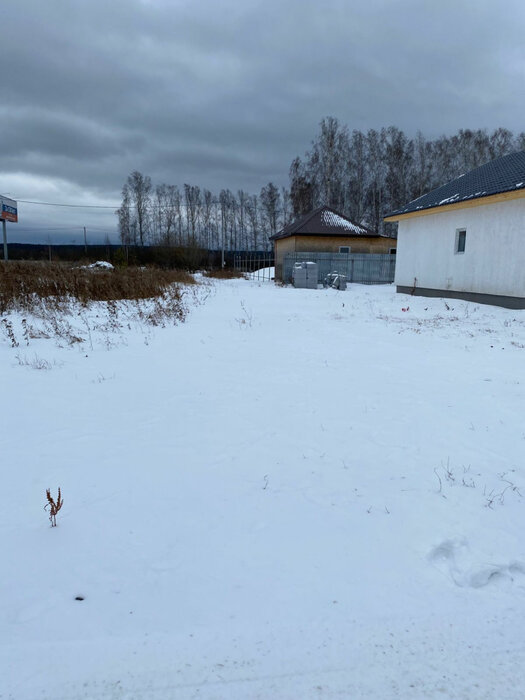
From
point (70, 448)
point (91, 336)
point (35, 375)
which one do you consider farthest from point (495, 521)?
point (91, 336)

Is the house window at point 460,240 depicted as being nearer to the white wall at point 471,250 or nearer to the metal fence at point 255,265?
the white wall at point 471,250

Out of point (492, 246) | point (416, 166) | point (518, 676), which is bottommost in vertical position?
point (518, 676)

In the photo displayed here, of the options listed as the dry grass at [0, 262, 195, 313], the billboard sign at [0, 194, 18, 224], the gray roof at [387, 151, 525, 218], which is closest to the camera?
the dry grass at [0, 262, 195, 313]

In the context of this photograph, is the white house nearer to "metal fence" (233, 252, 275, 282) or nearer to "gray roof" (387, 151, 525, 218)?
"gray roof" (387, 151, 525, 218)

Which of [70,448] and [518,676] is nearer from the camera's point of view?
[518,676]

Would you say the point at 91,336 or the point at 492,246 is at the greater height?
the point at 492,246

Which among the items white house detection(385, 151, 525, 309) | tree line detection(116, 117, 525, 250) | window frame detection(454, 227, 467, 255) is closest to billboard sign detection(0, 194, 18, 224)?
tree line detection(116, 117, 525, 250)

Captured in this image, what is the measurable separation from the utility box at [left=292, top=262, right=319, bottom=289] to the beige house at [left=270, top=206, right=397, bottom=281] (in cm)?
591

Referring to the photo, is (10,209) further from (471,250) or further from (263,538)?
(263,538)

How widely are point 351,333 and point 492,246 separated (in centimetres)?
700

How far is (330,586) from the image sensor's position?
6.64 ft

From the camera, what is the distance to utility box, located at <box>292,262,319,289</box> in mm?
20969

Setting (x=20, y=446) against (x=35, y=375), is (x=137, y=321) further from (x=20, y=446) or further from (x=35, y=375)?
(x=20, y=446)

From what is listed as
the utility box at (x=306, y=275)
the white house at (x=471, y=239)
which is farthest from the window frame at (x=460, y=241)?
the utility box at (x=306, y=275)
